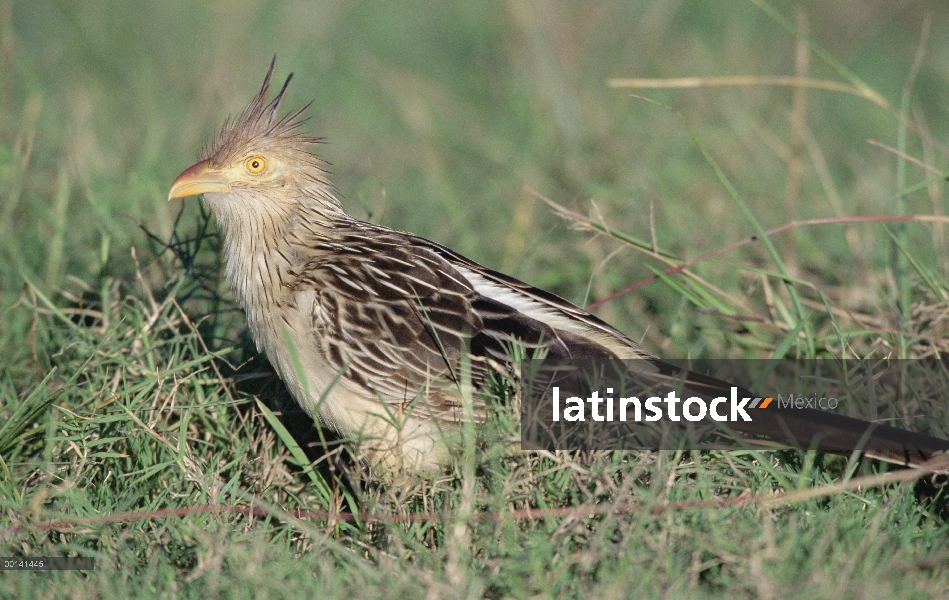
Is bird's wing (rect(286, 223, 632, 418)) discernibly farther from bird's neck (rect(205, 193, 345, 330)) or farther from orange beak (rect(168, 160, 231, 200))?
orange beak (rect(168, 160, 231, 200))

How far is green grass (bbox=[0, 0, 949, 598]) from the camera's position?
9.85 ft

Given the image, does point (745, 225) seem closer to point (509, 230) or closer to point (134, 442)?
point (509, 230)

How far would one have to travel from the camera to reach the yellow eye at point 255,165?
13.4 ft

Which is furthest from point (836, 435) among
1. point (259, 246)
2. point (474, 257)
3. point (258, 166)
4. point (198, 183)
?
point (474, 257)

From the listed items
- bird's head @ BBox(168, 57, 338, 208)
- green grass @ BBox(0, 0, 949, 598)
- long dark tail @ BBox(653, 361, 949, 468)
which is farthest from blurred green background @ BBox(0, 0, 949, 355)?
Answer: long dark tail @ BBox(653, 361, 949, 468)

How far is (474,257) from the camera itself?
18.8ft

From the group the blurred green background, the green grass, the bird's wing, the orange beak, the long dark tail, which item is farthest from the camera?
the blurred green background

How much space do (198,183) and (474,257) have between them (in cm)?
207

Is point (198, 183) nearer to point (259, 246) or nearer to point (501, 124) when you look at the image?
point (259, 246)

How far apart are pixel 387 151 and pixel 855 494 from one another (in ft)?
15.6

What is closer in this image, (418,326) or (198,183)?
(418,326)

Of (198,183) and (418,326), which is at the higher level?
(198,183)

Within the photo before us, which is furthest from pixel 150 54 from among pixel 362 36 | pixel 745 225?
pixel 745 225

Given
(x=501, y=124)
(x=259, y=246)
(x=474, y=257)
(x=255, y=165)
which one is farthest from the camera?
(x=501, y=124)
